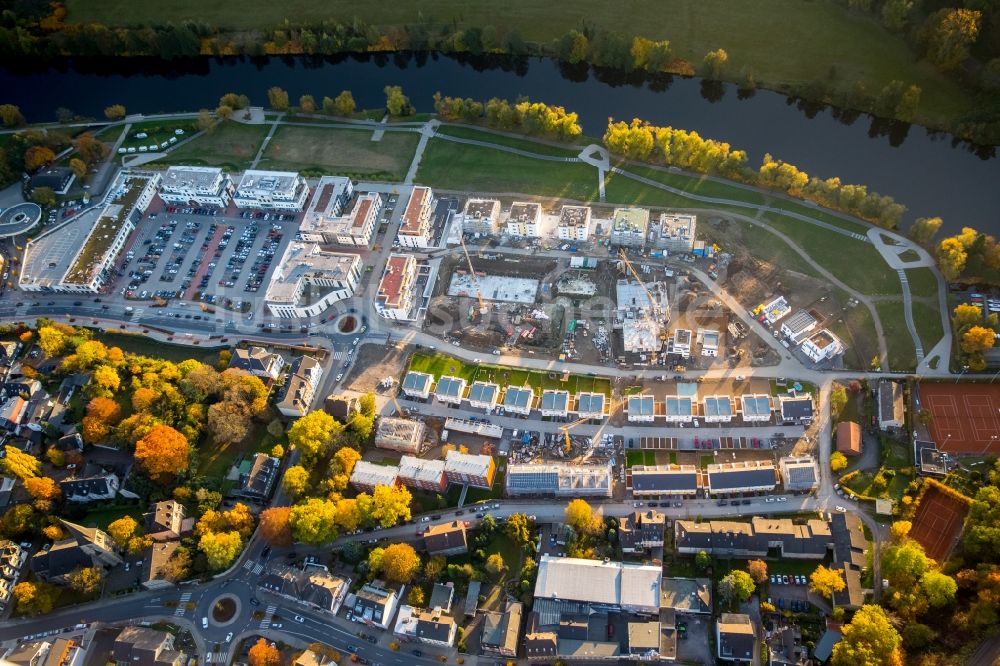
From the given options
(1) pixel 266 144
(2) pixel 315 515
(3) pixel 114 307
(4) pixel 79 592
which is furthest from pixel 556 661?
(1) pixel 266 144

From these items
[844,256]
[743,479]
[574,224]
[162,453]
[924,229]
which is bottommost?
[162,453]

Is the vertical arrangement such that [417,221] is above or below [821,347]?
above

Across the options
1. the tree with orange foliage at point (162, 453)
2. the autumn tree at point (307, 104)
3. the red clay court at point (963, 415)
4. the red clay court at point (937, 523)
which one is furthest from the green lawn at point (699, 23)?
the tree with orange foliage at point (162, 453)

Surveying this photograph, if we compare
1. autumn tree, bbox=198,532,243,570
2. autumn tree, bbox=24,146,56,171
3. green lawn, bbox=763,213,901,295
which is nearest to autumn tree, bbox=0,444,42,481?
autumn tree, bbox=198,532,243,570

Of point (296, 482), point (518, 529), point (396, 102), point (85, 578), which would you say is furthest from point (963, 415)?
point (85, 578)

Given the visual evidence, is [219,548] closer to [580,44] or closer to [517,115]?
[517,115]

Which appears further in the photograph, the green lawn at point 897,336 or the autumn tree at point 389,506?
the green lawn at point 897,336

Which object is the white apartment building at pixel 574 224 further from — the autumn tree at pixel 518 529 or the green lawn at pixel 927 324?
the green lawn at pixel 927 324
